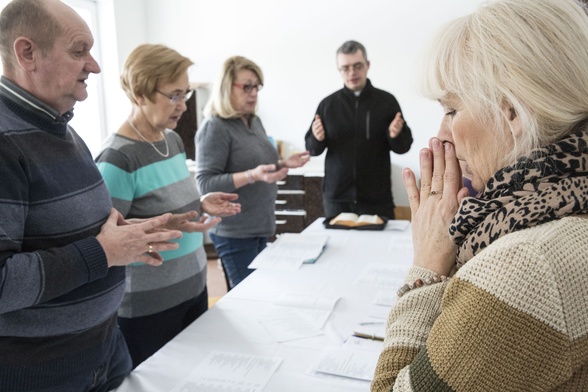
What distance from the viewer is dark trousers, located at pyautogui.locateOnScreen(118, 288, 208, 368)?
1742 mm

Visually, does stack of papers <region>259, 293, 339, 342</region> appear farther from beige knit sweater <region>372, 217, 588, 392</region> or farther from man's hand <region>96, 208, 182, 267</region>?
beige knit sweater <region>372, 217, 588, 392</region>

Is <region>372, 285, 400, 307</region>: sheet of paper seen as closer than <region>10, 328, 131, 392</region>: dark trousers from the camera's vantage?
No

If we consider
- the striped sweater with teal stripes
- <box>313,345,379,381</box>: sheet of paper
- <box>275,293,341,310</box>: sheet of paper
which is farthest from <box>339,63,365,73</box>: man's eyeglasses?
<box>313,345,379,381</box>: sheet of paper

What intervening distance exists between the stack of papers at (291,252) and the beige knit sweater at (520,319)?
1278 mm

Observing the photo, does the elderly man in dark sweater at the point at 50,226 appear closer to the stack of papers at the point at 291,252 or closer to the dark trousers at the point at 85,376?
the dark trousers at the point at 85,376

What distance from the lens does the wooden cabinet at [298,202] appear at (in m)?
4.24

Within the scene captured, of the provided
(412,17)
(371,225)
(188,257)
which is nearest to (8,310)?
(188,257)

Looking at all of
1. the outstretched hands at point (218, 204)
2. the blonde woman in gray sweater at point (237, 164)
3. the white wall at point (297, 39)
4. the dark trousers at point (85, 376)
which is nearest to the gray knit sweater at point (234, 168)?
the blonde woman in gray sweater at point (237, 164)

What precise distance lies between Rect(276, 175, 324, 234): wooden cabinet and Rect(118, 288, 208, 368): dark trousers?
2524 mm

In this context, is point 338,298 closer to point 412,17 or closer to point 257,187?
point 257,187

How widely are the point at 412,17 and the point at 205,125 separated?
2471 mm

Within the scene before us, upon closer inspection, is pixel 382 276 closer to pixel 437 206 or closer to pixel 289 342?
pixel 289 342

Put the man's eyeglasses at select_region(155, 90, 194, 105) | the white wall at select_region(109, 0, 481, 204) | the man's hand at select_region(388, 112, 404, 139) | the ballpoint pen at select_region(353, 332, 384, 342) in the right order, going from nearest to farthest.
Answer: the ballpoint pen at select_region(353, 332, 384, 342)
the man's eyeglasses at select_region(155, 90, 194, 105)
the man's hand at select_region(388, 112, 404, 139)
the white wall at select_region(109, 0, 481, 204)

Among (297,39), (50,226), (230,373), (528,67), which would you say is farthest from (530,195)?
(297,39)
